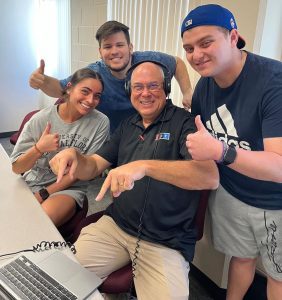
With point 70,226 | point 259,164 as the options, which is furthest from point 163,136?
point 70,226

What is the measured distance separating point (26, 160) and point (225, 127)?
39.5 inches

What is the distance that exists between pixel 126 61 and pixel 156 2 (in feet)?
3.12

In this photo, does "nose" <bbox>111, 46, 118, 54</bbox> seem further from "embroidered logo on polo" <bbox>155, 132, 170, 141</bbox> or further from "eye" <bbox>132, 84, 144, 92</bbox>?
"embroidered logo on polo" <bbox>155, 132, 170, 141</bbox>

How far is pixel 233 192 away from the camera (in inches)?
53.5

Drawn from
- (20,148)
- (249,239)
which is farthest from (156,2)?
(249,239)

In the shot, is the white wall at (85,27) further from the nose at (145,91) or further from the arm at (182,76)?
the nose at (145,91)

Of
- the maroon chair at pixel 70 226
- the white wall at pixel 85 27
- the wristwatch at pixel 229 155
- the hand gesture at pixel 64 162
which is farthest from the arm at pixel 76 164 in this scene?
the white wall at pixel 85 27

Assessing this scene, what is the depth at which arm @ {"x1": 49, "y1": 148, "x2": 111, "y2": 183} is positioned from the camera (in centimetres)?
121

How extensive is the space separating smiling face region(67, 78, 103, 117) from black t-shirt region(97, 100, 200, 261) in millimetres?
442

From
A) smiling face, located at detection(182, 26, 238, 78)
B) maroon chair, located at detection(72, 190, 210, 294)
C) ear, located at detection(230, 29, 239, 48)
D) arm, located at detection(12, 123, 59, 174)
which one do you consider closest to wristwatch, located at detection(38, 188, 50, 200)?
arm, located at detection(12, 123, 59, 174)

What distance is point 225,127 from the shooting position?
127 centimetres

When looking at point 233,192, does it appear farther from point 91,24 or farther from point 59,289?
point 91,24

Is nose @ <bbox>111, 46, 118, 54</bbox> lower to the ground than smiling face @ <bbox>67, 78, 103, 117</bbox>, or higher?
higher

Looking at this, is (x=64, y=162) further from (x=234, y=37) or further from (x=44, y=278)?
(x=234, y=37)
